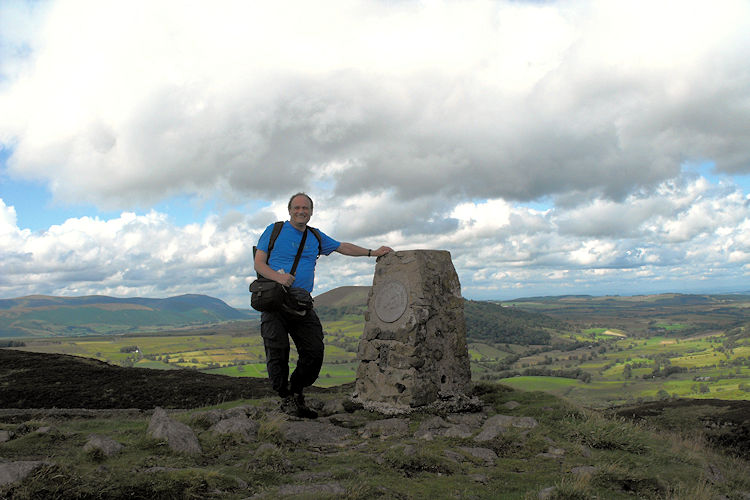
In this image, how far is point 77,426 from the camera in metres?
8.25

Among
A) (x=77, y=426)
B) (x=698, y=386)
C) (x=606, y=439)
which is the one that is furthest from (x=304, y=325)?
(x=698, y=386)

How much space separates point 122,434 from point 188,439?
4.52 ft

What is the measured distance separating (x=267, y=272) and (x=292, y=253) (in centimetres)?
66

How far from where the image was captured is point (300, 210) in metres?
7.88

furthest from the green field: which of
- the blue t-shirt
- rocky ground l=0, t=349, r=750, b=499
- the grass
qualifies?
the blue t-shirt

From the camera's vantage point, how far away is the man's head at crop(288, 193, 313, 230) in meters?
7.88

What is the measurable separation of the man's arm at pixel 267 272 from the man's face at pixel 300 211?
2.68ft

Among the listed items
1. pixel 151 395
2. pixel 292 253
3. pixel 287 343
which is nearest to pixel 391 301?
pixel 287 343

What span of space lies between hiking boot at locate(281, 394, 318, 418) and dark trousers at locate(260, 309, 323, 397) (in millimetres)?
243

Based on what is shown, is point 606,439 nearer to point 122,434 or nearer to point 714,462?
point 714,462

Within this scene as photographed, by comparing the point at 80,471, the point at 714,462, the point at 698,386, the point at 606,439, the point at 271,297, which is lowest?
the point at 698,386

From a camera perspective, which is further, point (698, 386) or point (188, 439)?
point (698, 386)

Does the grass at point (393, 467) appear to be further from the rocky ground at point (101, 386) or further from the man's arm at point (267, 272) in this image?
the rocky ground at point (101, 386)

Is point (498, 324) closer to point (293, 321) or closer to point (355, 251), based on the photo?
point (355, 251)
